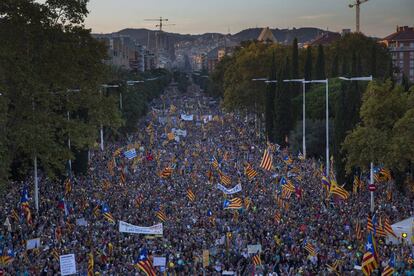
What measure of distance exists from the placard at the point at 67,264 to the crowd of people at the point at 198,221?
0.56 metres

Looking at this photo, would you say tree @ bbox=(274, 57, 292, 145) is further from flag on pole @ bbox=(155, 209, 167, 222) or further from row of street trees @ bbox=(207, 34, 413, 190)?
flag on pole @ bbox=(155, 209, 167, 222)

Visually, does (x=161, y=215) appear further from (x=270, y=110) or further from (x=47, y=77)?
(x=270, y=110)

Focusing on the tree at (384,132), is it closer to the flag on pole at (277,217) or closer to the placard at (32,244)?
the flag on pole at (277,217)

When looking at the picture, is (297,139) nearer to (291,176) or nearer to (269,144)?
(269,144)

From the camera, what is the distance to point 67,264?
23.2 meters

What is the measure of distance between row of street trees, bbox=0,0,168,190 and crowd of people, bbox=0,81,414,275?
2.88 metres

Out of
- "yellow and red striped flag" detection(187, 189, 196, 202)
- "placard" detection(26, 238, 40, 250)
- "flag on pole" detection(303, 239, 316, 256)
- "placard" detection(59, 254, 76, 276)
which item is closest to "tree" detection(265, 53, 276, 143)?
"yellow and red striped flag" detection(187, 189, 196, 202)

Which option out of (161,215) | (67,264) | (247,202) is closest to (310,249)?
(67,264)

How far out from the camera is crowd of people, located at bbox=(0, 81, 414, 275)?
24984 millimetres

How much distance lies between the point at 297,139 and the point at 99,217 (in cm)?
2931

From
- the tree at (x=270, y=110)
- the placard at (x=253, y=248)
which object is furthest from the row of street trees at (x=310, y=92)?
the placard at (x=253, y=248)

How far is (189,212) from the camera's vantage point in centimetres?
3453

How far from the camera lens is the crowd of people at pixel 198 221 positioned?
82.0 feet

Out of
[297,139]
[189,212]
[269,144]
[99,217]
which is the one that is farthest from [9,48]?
[269,144]
